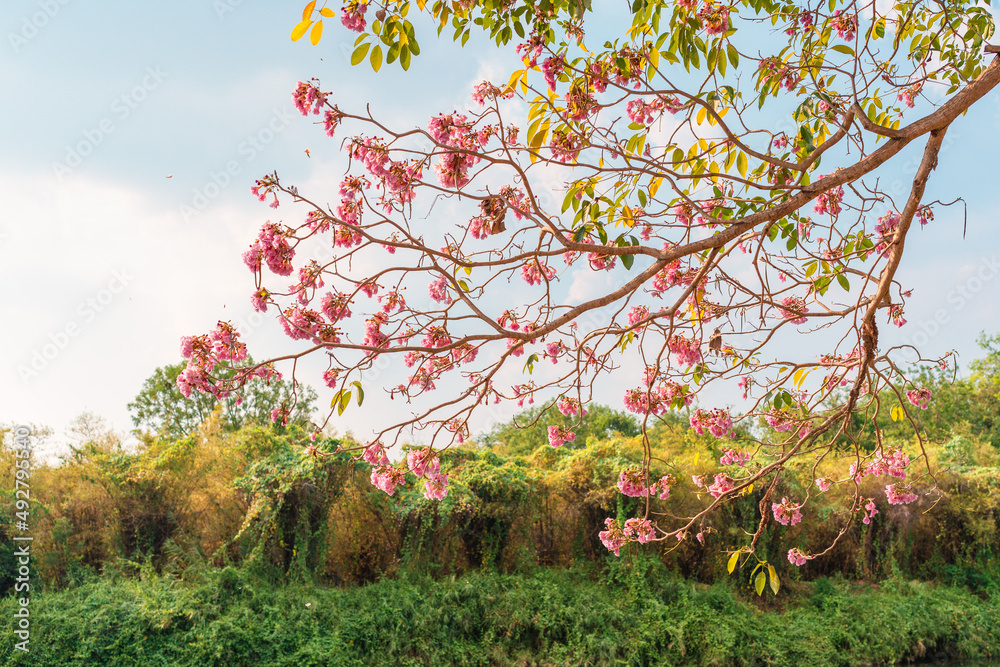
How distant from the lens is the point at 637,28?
118 inches

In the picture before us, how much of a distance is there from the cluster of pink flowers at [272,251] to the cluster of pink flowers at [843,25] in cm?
305

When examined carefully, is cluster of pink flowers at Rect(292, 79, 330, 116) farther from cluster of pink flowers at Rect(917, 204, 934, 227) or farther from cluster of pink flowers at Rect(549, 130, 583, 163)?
cluster of pink flowers at Rect(917, 204, 934, 227)

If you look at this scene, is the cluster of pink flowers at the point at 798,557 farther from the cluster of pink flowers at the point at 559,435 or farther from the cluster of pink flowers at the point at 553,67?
the cluster of pink flowers at the point at 553,67

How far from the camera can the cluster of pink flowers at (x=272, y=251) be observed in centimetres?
229

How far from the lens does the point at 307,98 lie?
100 inches

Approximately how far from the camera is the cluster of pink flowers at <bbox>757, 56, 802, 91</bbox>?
3.33 meters

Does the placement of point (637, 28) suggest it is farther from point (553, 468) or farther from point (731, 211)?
point (553, 468)

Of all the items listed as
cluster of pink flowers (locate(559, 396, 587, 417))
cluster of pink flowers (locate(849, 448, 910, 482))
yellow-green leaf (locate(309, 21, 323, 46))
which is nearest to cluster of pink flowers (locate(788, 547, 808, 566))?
cluster of pink flowers (locate(849, 448, 910, 482))

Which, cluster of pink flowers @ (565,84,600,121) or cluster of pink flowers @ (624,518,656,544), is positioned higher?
cluster of pink flowers @ (565,84,600,121)

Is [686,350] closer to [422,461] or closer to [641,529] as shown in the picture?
[641,529]

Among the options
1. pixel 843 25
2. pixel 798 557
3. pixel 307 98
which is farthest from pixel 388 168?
pixel 798 557

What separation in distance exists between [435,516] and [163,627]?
306 cm

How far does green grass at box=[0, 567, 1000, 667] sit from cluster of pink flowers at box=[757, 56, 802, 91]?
19.5 ft

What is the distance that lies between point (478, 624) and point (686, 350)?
5.22 meters
